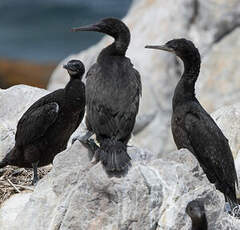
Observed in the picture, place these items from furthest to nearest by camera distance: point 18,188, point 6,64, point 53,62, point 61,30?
point 61,30
point 53,62
point 6,64
point 18,188

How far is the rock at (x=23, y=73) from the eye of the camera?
25.6m

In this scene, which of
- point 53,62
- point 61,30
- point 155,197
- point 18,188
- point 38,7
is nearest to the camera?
point 155,197

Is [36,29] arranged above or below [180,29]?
below

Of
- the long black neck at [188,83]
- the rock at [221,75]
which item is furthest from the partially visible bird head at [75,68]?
the rock at [221,75]

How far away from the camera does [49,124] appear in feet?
34.7

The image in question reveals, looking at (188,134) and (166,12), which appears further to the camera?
(166,12)

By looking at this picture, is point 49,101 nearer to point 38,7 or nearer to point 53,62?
point 53,62

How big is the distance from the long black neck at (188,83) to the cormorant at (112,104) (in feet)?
3.41

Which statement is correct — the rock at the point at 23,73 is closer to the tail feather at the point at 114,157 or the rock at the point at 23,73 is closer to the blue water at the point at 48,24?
the blue water at the point at 48,24

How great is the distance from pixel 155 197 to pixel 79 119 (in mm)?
2817

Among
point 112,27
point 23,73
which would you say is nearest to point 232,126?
point 112,27

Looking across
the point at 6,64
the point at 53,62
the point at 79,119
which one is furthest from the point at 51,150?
the point at 53,62

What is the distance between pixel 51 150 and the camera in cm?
1074

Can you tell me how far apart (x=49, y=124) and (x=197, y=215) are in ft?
11.4
